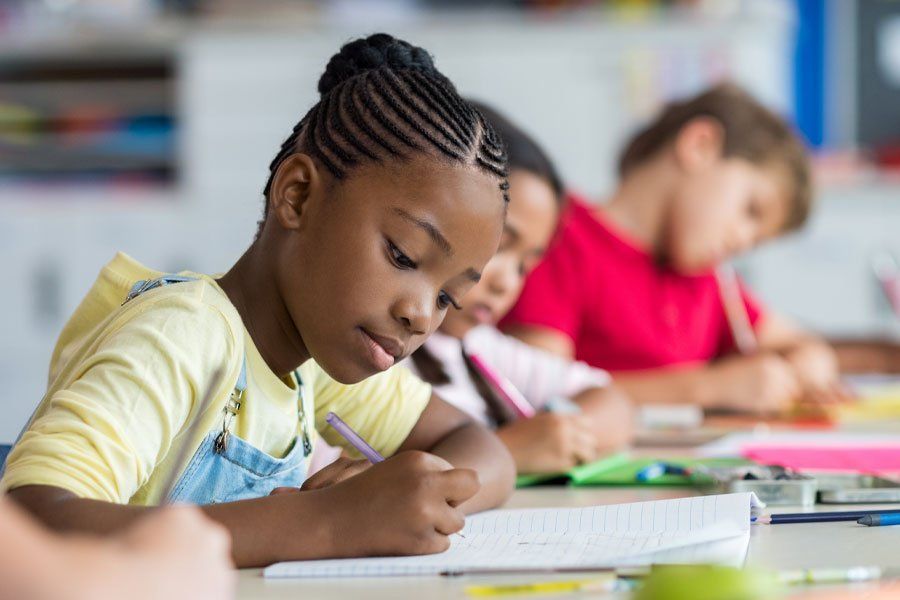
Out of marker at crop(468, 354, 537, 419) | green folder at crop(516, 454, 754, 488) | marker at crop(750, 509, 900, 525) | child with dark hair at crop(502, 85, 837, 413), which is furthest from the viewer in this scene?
child with dark hair at crop(502, 85, 837, 413)

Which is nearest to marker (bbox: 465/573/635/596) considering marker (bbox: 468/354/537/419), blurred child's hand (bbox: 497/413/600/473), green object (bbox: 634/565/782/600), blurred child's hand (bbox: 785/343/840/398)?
green object (bbox: 634/565/782/600)

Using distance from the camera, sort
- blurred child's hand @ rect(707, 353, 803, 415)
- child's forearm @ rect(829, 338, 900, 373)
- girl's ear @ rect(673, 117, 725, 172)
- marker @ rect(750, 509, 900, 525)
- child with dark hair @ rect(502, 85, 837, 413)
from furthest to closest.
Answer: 1. child's forearm @ rect(829, 338, 900, 373)
2. girl's ear @ rect(673, 117, 725, 172)
3. child with dark hair @ rect(502, 85, 837, 413)
4. blurred child's hand @ rect(707, 353, 803, 415)
5. marker @ rect(750, 509, 900, 525)

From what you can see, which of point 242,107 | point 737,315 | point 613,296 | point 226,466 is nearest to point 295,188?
point 226,466

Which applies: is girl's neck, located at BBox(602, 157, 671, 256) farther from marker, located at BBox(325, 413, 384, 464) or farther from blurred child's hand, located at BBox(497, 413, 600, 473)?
marker, located at BBox(325, 413, 384, 464)

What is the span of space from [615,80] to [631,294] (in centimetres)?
178

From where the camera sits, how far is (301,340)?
841mm

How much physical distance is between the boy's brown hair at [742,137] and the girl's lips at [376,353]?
141 cm

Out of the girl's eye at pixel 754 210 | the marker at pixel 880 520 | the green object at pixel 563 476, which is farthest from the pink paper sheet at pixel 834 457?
the girl's eye at pixel 754 210

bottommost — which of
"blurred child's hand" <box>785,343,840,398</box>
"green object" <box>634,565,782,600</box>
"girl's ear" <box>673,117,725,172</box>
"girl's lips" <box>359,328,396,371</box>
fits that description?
"green object" <box>634,565,782,600</box>

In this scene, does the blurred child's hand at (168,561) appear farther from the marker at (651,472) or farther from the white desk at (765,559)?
the marker at (651,472)

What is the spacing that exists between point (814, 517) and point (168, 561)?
1.77 ft

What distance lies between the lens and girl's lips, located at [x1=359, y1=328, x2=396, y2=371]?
2.59ft

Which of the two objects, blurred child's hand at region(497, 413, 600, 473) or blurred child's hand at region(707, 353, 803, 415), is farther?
blurred child's hand at region(707, 353, 803, 415)

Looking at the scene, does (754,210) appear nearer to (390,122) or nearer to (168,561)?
(390,122)
